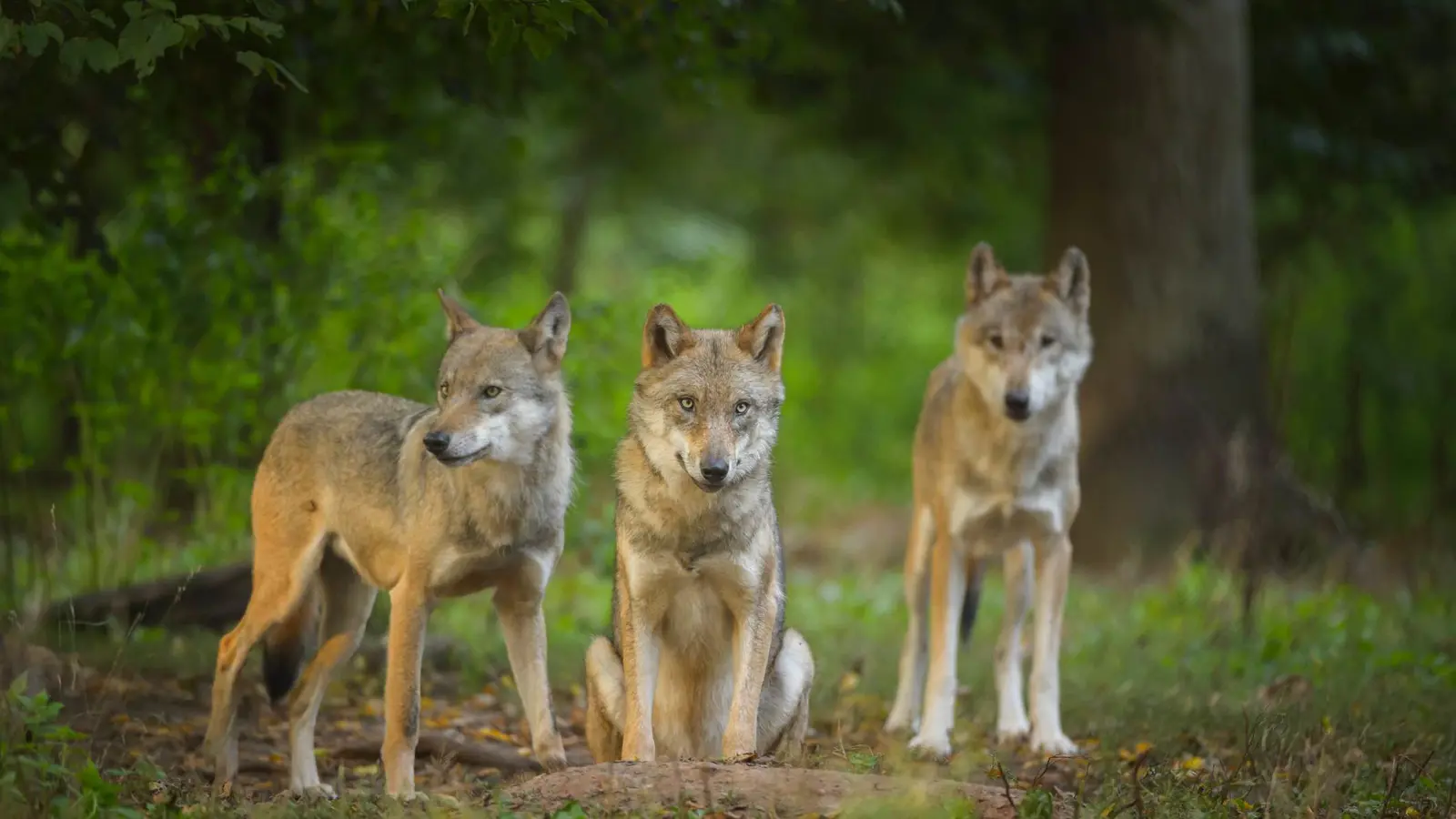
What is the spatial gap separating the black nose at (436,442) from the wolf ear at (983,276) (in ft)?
11.0

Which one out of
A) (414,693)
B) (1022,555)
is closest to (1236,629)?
(1022,555)

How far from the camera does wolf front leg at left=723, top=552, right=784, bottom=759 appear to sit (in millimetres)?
5500

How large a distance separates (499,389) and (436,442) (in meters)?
0.42

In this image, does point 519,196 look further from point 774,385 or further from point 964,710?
point 774,385

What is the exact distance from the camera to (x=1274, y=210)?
695 inches

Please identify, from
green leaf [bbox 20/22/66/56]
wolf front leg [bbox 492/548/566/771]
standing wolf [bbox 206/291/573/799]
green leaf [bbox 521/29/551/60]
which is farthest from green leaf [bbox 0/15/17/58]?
wolf front leg [bbox 492/548/566/771]

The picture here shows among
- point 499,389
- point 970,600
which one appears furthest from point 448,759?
point 970,600

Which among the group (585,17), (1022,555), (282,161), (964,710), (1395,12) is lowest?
(964,710)

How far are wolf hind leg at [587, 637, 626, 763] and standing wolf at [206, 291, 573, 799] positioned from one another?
0.19 m

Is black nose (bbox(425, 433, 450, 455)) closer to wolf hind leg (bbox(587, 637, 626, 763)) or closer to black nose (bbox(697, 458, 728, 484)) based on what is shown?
black nose (bbox(697, 458, 728, 484))

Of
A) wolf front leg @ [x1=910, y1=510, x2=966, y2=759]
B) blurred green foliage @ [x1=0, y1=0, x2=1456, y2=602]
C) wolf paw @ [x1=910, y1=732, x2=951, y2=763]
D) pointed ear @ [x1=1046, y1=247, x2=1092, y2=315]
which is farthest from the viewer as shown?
pointed ear @ [x1=1046, y1=247, x2=1092, y2=315]

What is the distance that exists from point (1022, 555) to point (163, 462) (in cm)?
542

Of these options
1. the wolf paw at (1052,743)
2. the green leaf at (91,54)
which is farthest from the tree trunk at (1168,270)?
the green leaf at (91,54)

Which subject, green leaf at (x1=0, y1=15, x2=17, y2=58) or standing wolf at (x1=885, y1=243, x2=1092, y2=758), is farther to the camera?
standing wolf at (x1=885, y1=243, x2=1092, y2=758)
